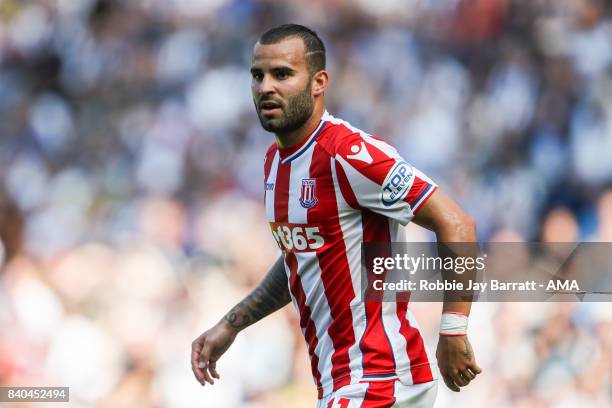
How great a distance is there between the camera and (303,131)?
309cm

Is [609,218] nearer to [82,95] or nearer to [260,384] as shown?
[260,384]

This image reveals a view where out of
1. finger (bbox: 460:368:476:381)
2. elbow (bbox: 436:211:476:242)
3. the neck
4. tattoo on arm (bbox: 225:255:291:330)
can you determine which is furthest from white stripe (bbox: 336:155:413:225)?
tattoo on arm (bbox: 225:255:291:330)

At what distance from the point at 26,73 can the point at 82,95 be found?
0.39 meters

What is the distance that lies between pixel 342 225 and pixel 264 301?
60 centimetres

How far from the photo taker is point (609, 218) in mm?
5559

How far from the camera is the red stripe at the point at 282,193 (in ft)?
10.1

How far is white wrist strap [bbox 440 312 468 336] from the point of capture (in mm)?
2760

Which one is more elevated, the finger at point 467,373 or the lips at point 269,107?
the lips at point 269,107

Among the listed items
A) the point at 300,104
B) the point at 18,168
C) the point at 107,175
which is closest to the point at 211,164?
the point at 107,175

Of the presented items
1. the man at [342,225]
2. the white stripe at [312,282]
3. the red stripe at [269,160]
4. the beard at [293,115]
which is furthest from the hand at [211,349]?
the beard at [293,115]

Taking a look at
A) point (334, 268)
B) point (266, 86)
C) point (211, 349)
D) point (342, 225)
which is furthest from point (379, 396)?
point (266, 86)

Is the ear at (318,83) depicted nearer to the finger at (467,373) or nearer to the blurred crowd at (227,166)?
the finger at (467,373)

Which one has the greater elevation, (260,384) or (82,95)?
(82,95)

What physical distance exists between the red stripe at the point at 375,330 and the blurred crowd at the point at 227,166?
2.68 metres
